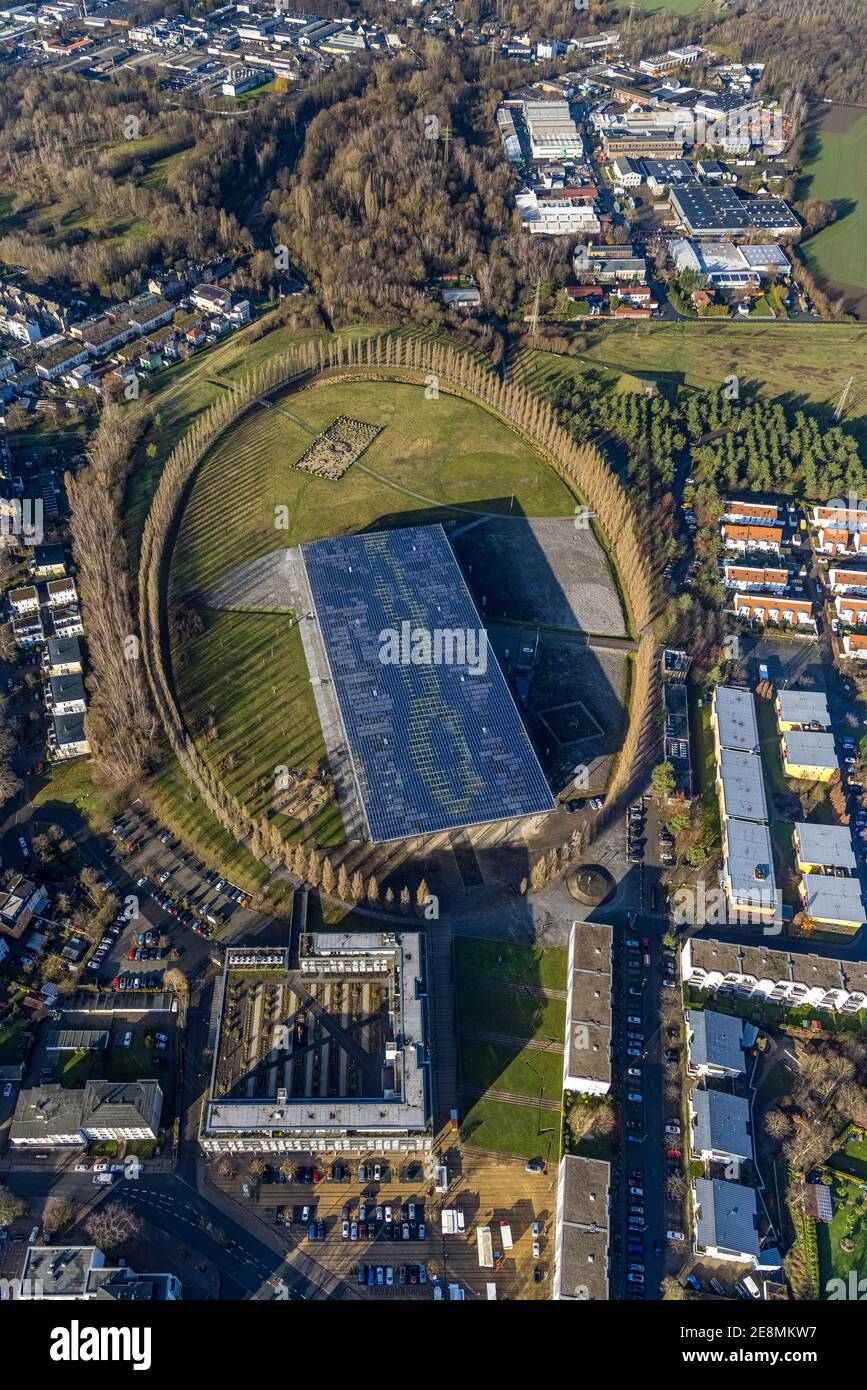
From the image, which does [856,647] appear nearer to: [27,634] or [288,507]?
[288,507]

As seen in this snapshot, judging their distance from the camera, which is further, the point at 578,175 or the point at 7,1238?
the point at 578,175

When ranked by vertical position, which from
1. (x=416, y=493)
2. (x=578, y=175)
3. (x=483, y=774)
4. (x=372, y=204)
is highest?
(x=578, y=175)

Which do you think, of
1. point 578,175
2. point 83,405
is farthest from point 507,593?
point 578,175

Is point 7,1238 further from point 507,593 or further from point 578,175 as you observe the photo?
point 578,175

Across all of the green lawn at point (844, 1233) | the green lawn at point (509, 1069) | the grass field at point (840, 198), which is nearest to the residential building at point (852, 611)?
the green lawn at point (844, 1233)

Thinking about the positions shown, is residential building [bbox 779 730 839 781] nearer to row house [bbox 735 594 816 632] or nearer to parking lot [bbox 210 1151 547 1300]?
row house [bbox 735 594 816 632]

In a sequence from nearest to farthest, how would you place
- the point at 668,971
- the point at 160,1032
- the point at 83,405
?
the point at 160,1032 < the point at 668,971 < the point at 83,405

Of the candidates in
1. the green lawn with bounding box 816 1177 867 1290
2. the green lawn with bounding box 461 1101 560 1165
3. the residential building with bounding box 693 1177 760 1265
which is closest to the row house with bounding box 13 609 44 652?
Result: the green lawn with bounding box 461 1101 560 1165
